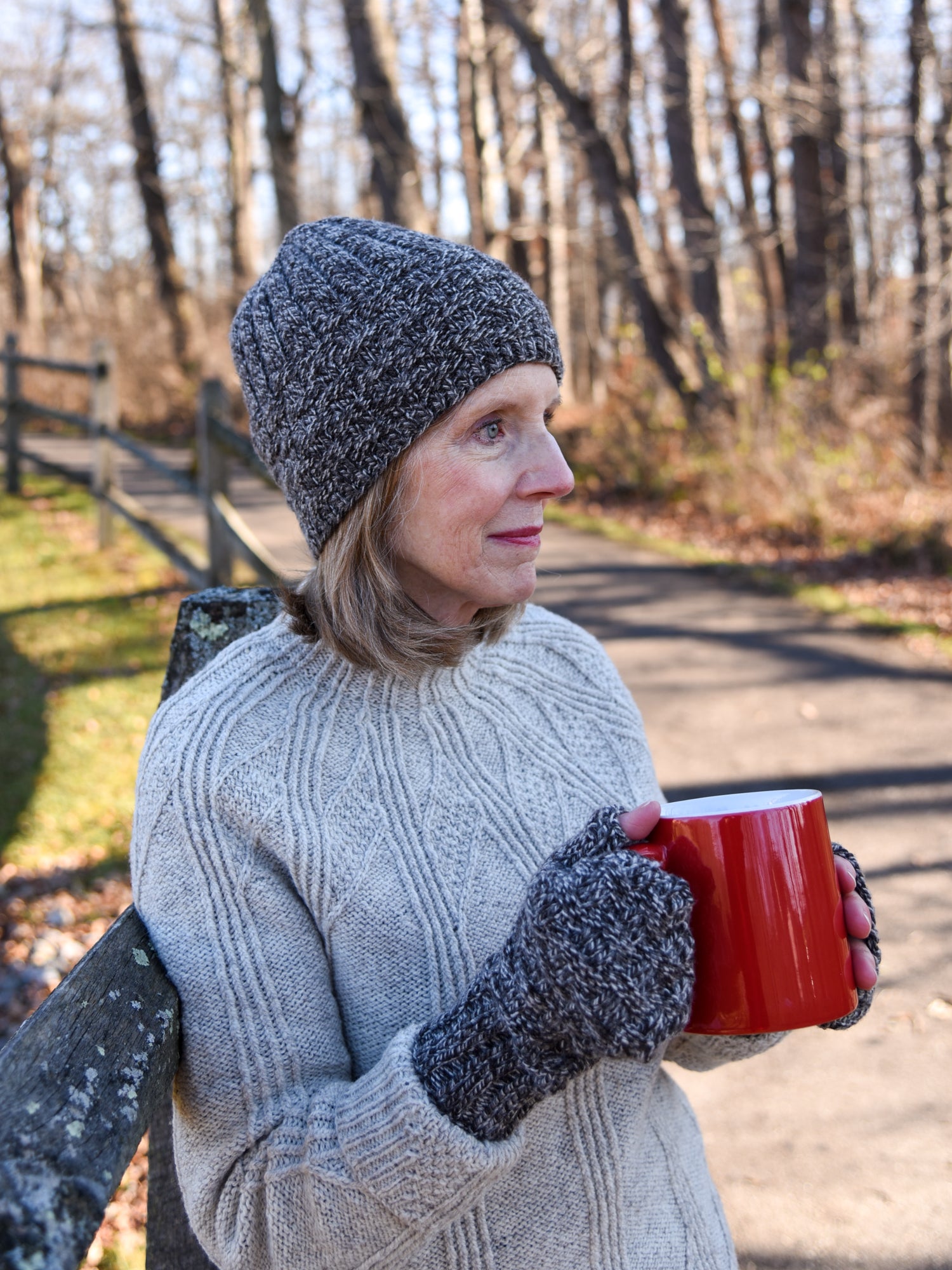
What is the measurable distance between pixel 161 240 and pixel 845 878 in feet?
66.9

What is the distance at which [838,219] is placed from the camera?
11898 millimetres

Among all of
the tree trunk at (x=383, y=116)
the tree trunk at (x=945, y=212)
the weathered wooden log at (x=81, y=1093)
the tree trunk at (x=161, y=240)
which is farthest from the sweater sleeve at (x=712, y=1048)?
the tree trunk at (x=161, y=240)

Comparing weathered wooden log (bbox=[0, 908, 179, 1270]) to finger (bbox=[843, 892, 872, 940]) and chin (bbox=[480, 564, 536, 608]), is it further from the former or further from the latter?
finger (bbox=[843, 892, 872, 940])

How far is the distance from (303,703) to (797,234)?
1194cm

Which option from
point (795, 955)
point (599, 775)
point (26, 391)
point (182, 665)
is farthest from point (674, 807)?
point (26, 391)

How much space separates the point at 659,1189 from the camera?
5.00 ft

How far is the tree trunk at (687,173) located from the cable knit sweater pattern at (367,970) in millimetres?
10550

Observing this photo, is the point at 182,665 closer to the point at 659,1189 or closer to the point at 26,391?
the point at 659,1189

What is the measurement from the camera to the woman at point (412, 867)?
1198 millimetres

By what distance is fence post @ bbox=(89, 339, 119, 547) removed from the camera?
9.05m

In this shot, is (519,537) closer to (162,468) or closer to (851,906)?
(851,906)

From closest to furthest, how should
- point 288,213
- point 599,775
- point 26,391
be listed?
point 599,775, point 288,213, point 26,391

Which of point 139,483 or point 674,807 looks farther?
point 139,483

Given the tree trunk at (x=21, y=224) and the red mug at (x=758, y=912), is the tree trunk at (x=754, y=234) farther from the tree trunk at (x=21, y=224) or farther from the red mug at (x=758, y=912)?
the tree trunk at (x=21, y=224)
